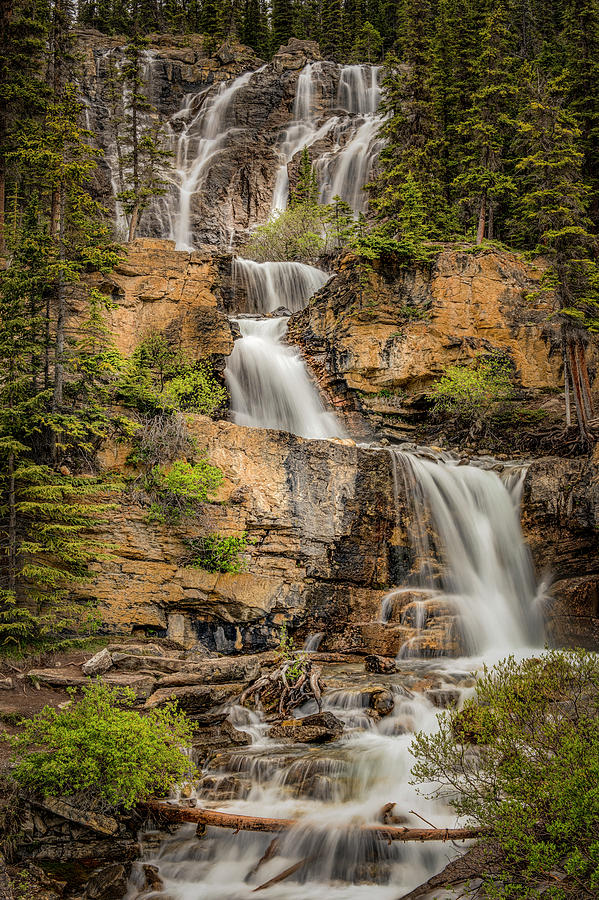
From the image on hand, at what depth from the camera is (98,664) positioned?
1034 centimetres

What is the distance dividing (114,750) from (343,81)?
4614cm

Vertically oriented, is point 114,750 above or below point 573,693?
below

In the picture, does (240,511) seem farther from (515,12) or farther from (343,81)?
(515,12)

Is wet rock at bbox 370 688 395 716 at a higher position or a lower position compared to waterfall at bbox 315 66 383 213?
lower

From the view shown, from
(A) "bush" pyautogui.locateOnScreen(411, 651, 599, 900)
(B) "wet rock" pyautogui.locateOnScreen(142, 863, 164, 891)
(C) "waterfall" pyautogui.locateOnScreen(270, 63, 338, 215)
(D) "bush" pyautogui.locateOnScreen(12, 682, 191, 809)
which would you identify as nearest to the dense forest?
(D) "bush" pyautogui.locateOnScreen(12, 682, 191, 809)

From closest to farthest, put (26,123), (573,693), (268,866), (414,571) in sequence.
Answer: (573,693), (268,866), (414,571), (26,123)

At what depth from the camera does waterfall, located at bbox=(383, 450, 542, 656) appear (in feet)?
47.3

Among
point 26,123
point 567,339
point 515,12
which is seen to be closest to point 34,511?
point 26,123

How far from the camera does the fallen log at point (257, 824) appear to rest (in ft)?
21.8

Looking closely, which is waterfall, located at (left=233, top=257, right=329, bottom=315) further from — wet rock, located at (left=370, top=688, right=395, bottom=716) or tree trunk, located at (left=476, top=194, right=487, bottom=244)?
wet rock, located at (left=370, top=688, right=395, bottom=716)

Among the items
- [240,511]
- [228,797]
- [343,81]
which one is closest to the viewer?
[228,797]

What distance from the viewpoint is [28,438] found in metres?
12.9

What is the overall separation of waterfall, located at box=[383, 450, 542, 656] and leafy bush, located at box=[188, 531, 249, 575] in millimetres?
3667

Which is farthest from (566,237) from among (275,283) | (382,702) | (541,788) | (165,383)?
(541,788)
